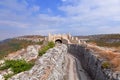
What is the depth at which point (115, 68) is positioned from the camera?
27984 millimetres

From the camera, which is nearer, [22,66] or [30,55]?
[22,66]

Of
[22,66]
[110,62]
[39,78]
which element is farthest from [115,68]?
[22,66]

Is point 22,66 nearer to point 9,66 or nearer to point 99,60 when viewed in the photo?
point 9,66

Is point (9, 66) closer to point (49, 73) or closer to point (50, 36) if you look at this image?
point (49, 73)

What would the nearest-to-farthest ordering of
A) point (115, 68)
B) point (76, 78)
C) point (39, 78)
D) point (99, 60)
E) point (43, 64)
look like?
1. point (39, 78)
2. point (43, 64)
3. point (115, 68)
4. point (99, 60)
5. point (76, 78)

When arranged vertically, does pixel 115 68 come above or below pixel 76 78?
above

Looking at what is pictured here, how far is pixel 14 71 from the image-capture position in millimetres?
38969

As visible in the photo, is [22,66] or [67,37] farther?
[67,37]

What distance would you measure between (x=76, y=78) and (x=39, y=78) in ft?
62.5

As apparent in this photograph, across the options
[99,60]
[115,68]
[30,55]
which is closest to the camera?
[115,68]

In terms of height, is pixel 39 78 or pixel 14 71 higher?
pixel 39 78

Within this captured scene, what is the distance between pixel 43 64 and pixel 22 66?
14.6 m

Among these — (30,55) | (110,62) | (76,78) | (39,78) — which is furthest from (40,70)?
(30,55)

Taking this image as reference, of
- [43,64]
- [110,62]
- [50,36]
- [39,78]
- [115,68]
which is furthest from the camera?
[50,36]
